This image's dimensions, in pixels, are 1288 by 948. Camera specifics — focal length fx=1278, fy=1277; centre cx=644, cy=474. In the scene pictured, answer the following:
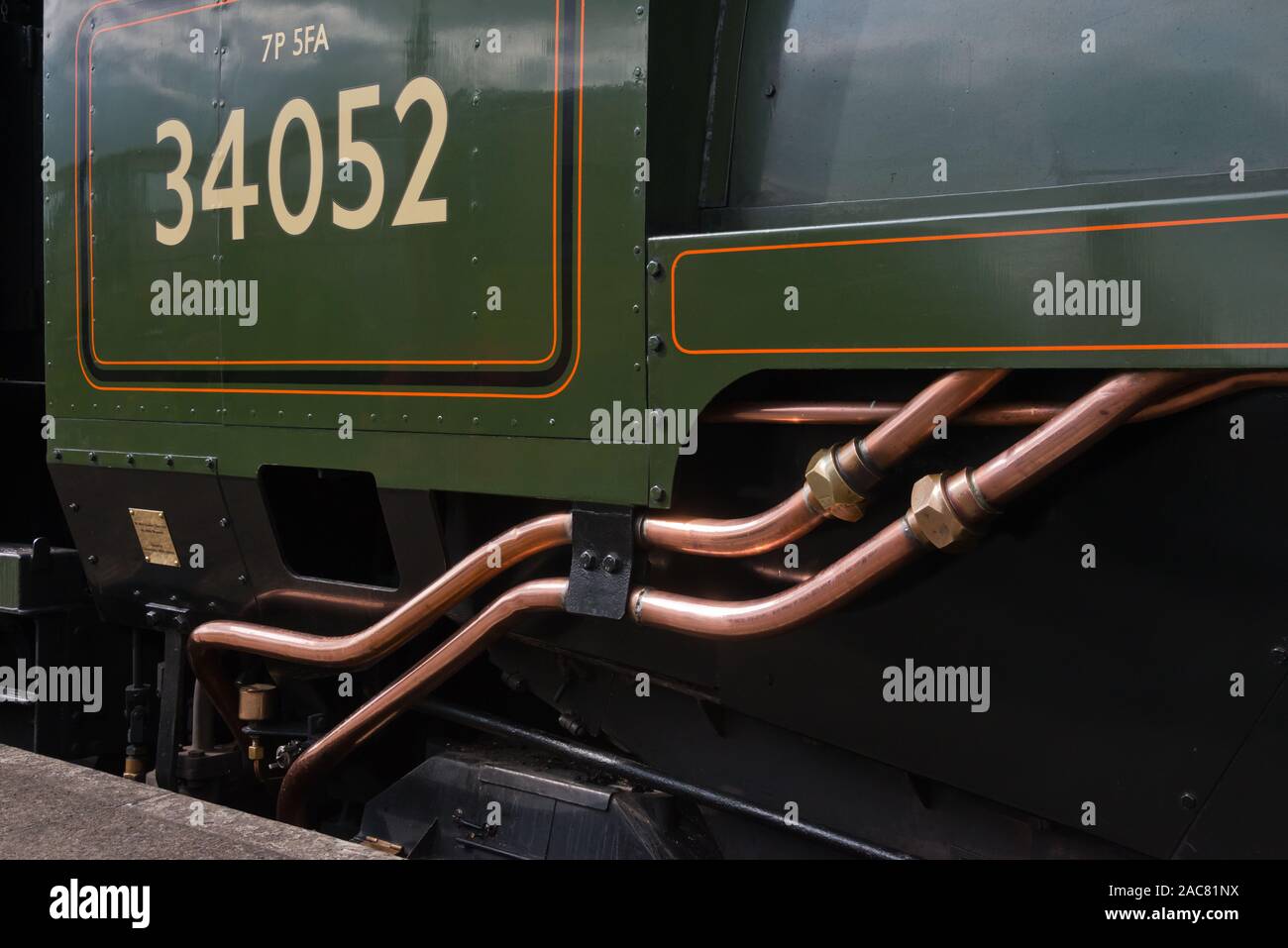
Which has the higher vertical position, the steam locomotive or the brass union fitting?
the steam locomotive

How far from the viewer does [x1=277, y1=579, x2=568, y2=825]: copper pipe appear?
2.44m

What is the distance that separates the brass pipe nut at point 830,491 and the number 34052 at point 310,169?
965 mm

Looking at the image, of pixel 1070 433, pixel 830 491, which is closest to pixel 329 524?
pixel 830 491

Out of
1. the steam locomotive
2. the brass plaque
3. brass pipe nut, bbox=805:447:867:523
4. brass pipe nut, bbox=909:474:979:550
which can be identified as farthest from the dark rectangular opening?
brass pipe nut, bbox=909:474:979:550

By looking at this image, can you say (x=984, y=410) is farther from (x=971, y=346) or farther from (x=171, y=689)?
(x=171, y=689)

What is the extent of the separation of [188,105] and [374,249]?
0.76 m

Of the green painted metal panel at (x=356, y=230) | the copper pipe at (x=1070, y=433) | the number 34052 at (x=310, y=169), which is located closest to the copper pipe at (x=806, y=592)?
the copper pipe at (x=1070, y=433)

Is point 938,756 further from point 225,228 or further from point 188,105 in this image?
point 188,105

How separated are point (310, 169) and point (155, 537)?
1165 millimetres

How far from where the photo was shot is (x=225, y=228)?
2.92 meters

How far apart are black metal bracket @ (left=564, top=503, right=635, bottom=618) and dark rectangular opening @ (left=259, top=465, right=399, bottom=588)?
836mm

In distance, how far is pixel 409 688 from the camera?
2754 millimetres

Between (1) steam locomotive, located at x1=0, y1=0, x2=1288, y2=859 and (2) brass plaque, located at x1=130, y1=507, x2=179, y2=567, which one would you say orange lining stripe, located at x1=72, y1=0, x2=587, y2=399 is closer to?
(1) steam locomotive, located at x1=0, y1=0, x2=1288, y2=859
